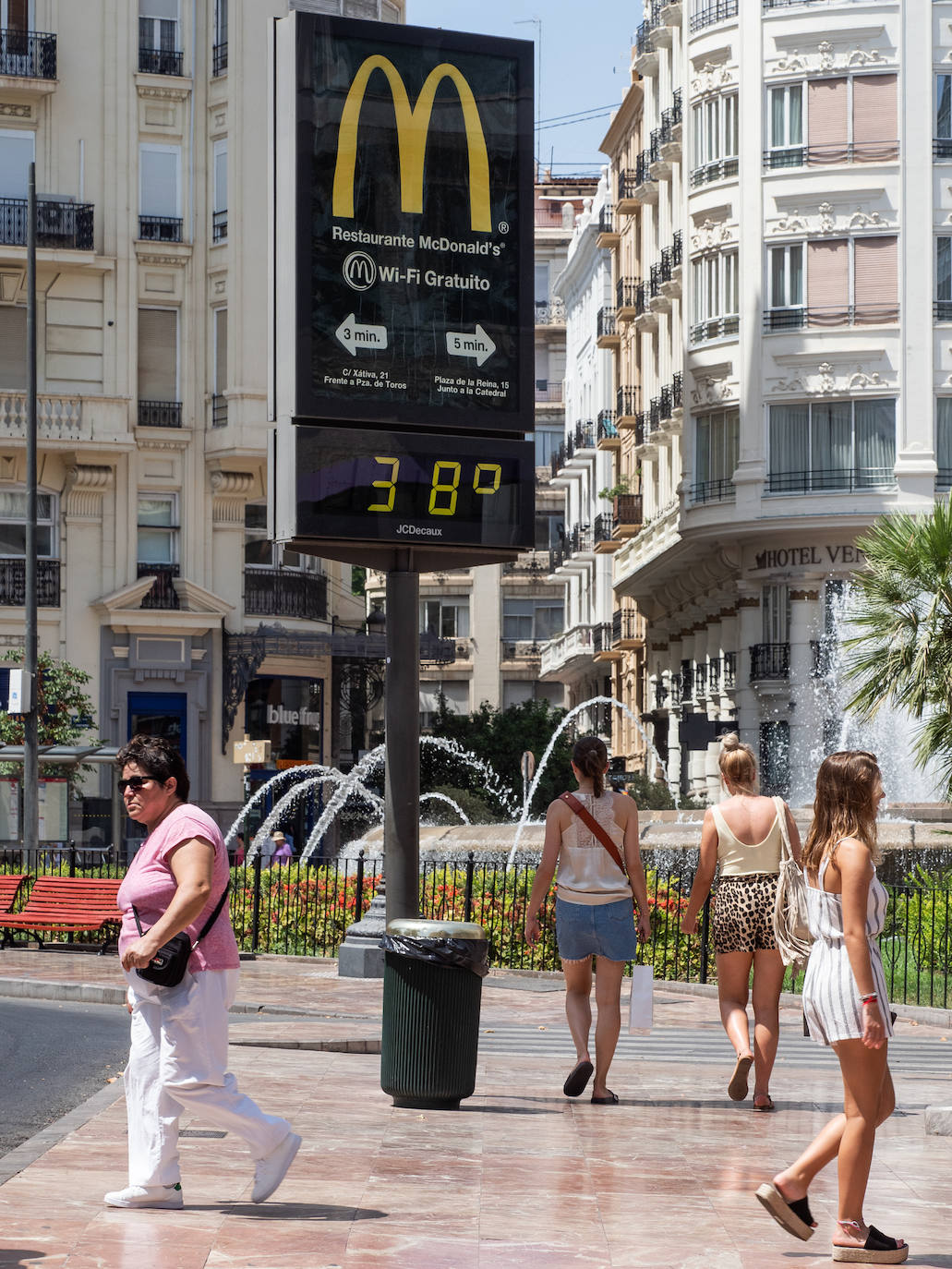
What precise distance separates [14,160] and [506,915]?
90.2 ft

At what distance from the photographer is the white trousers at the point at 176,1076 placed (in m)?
7.77

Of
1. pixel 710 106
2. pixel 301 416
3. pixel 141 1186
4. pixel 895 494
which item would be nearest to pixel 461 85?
pixel 301 416

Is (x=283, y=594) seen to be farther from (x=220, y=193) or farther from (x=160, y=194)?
(x=160, y=194)

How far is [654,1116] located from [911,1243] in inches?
138

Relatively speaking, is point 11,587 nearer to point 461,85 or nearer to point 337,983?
point 337,983

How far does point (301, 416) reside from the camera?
14664 millimetres

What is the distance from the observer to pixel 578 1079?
11.6 m

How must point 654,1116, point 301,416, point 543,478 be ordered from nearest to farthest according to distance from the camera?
1. point 654,1116
2. point 301,416
3. point 543,478

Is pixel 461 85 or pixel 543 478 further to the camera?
pixel 543 478

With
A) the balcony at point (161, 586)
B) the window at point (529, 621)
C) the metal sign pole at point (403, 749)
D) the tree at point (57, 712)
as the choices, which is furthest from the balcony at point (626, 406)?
the metal sign pole at point (403, 749)

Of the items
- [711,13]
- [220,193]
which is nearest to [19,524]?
[220,193]

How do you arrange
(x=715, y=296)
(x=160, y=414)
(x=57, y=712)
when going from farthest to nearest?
(x=715, y=296)
(x=160, y=414)
(x=57, y=712)

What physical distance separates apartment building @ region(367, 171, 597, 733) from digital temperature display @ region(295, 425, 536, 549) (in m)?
63.7

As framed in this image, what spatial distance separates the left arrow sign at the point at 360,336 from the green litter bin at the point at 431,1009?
5276mm
